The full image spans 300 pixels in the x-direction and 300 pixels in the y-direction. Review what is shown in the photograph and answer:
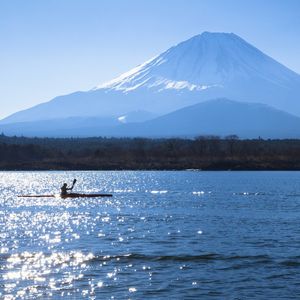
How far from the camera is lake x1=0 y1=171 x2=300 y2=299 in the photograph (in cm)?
2139

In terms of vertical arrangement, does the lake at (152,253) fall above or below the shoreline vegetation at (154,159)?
below

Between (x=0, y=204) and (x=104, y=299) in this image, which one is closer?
A: (x=104, y=299)

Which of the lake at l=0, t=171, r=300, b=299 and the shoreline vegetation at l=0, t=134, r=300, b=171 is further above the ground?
the shoreline vegetation at l=0, t=134, r=300, b=171

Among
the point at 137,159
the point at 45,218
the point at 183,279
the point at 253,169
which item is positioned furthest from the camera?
the point at 137,159

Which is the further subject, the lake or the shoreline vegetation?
the shoreline vegetation

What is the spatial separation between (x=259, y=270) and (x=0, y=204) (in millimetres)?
38927

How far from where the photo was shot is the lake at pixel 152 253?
70.2 feet

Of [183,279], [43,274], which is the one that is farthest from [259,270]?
[43,274]

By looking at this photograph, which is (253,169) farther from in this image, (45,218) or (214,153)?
(45,218)

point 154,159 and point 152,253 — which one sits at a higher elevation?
point 154,159

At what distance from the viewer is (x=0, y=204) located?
2339 inches

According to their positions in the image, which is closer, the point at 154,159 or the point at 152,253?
the point at 152,253

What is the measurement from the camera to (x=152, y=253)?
2769 centimetres

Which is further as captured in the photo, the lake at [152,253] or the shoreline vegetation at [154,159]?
the shoreline vegetation at [154,159]
